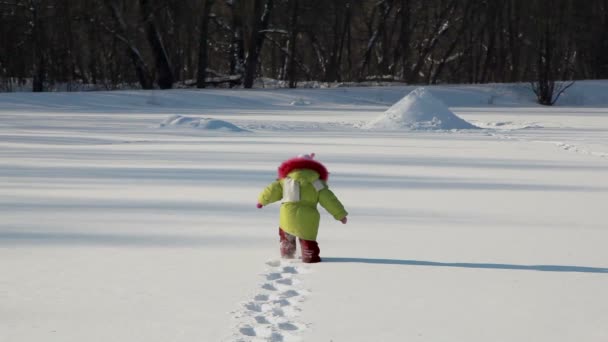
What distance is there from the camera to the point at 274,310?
206 inches

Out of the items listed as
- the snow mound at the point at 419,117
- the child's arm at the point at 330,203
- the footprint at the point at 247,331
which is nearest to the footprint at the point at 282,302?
the footprint at the point at 247,331

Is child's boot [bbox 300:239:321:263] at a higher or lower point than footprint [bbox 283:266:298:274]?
higher

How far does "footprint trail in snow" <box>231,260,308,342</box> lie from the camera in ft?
→ 15.6

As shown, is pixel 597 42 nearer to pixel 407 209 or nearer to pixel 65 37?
pixel 65 37

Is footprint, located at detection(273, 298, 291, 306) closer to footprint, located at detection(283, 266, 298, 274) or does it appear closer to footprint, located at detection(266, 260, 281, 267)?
footprint, located at detection(283, 266, 298, 274)

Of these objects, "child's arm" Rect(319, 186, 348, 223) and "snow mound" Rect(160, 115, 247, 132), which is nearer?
"child's arm" Rect(319, 186, 348, 223)

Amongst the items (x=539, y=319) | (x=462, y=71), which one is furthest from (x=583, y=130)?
(x=462, y=71)

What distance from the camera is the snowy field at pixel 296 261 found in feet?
16.7

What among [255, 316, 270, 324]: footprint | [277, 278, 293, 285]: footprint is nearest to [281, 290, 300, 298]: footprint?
[277, 278, 293, 285]: footprint

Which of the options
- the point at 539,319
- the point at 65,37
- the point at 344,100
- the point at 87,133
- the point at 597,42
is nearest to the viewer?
the point at 539,319

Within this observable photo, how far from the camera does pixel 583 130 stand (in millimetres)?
22719

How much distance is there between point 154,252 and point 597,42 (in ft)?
144

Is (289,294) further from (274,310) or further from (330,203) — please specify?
(330,203)

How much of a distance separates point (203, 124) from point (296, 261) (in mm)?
15004
